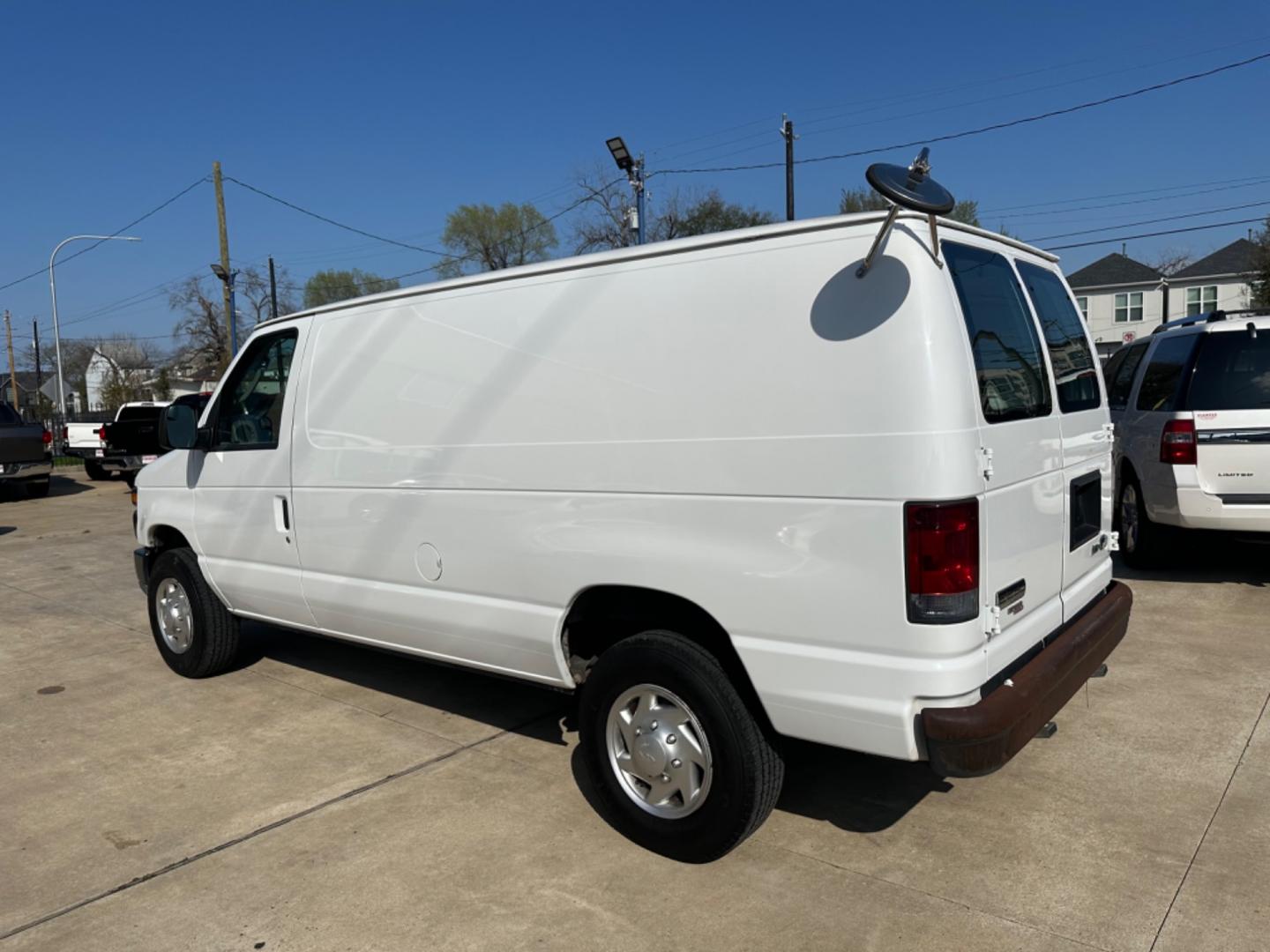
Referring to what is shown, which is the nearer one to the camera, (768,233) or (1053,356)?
(768,233)

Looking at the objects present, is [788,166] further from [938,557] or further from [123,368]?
[123,368]

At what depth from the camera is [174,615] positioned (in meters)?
6.08

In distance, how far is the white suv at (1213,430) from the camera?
666cm

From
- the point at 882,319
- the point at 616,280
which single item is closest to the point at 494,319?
the point at 616,280

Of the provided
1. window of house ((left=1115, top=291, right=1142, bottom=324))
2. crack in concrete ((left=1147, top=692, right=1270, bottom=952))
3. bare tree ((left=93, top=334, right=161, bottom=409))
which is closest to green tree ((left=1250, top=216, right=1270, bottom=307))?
window of house ((left=1115, top=291, right=1142, bottom=324))

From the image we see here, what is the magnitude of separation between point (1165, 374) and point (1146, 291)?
166 feet

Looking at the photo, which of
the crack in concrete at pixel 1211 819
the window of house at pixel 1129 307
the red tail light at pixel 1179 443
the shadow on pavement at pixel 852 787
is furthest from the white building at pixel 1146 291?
the shadow on pavement at pixel 852 787

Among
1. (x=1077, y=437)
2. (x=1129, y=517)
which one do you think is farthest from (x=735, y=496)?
(x=1129, y=517)

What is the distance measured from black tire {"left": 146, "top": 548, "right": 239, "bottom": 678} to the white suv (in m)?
6.37

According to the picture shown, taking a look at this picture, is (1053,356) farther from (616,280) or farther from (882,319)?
(616,280)

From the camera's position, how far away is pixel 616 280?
3.62 meters

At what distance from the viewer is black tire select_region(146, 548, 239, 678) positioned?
227 inches

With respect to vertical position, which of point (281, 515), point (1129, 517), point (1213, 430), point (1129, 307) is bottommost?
point (1129, 517)

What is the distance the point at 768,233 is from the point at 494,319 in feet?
4.27
